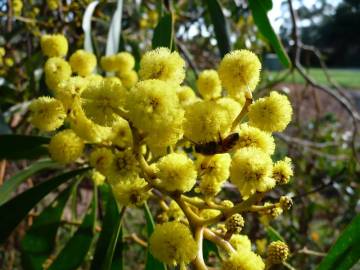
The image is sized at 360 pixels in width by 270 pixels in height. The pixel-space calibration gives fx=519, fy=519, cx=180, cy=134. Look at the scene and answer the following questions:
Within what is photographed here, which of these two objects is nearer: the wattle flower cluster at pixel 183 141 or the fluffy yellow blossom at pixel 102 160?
the wattle flower cluster at pixel 183 141

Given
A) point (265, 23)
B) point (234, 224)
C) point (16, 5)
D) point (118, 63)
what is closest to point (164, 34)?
point (118, 63)

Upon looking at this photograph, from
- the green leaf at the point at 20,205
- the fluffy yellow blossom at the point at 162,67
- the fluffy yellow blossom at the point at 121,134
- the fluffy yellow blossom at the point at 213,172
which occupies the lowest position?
the green leaf at the point at 20,205

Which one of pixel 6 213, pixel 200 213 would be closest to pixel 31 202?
pixel 6 213

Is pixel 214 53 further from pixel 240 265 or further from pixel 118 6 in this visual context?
pixel 240 265

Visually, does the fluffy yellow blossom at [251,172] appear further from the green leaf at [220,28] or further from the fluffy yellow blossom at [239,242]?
the green leaf at [220,28]

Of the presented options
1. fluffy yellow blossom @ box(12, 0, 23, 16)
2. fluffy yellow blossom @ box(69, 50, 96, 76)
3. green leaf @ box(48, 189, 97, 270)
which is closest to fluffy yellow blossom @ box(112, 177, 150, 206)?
fluffy yellow blossom @ box(69, 50, 96, 76)

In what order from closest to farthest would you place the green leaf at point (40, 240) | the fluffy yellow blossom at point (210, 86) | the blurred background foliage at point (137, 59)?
1. the fluffy yellow blossom at point (210, 86)
2. the green leaf at point (40, 240)
3. the blurred background foliage at point (137, 59)

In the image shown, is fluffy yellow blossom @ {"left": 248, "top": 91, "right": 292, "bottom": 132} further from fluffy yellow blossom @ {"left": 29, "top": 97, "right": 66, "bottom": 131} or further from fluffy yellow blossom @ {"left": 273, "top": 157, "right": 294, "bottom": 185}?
fluffy yellow blossom @ {"left": 29, "top": 97, "right": 66, "bottom": 131}

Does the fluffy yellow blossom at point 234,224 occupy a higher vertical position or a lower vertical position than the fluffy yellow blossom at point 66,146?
lower

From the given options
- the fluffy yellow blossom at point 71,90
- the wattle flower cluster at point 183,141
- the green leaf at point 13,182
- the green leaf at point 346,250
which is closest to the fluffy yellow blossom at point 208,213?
the wattle flower cluster at point 183,141

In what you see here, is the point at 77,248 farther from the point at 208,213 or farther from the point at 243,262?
the point at 243,262
